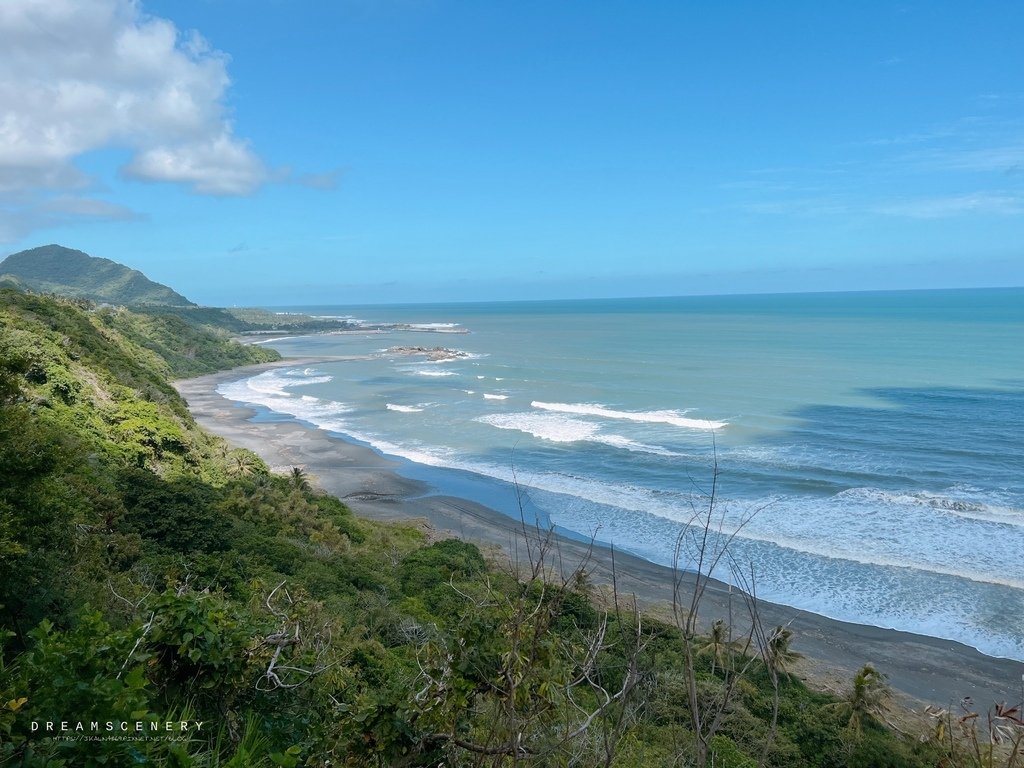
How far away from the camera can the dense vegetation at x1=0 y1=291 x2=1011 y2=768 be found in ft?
11.8

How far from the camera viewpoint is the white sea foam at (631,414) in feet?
137

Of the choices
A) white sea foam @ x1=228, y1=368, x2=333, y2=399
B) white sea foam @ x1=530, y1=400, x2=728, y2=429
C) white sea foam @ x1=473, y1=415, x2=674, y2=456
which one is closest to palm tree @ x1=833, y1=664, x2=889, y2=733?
white sea foam @ x1=473, y1=415, x2=674, y2=456

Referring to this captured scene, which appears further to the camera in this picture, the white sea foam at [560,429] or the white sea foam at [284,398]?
the white sea foam at [284,398]

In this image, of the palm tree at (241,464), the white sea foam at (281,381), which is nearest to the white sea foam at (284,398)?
the white sea foam at (281,381)

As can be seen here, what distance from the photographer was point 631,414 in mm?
45688

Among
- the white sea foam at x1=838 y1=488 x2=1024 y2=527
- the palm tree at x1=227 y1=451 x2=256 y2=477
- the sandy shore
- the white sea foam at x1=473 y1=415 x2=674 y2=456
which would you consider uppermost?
the palm tree at x1=227 y1=451 x2=256 y2=477

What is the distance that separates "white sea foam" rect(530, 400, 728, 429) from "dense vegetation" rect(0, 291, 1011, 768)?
73.2 ft

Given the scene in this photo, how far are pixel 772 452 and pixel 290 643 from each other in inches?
1317

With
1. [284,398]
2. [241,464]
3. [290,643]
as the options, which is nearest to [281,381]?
[284,398]

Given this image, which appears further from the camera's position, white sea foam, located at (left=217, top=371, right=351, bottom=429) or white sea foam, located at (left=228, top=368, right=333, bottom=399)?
white sea foam, located at (left=228, top=368, right=333, bottom=399)

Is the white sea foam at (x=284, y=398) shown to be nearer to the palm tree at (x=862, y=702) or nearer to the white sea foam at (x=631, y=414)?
the white sea foam at (x=631, y=414)

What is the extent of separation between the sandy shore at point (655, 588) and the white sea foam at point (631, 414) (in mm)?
15841

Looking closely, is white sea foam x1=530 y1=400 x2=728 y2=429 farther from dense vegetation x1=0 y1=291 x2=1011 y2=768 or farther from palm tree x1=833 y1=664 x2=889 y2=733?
palm tree x1=833 y1=664 x2=889 y2=733

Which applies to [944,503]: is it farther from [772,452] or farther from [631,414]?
[631,414]
